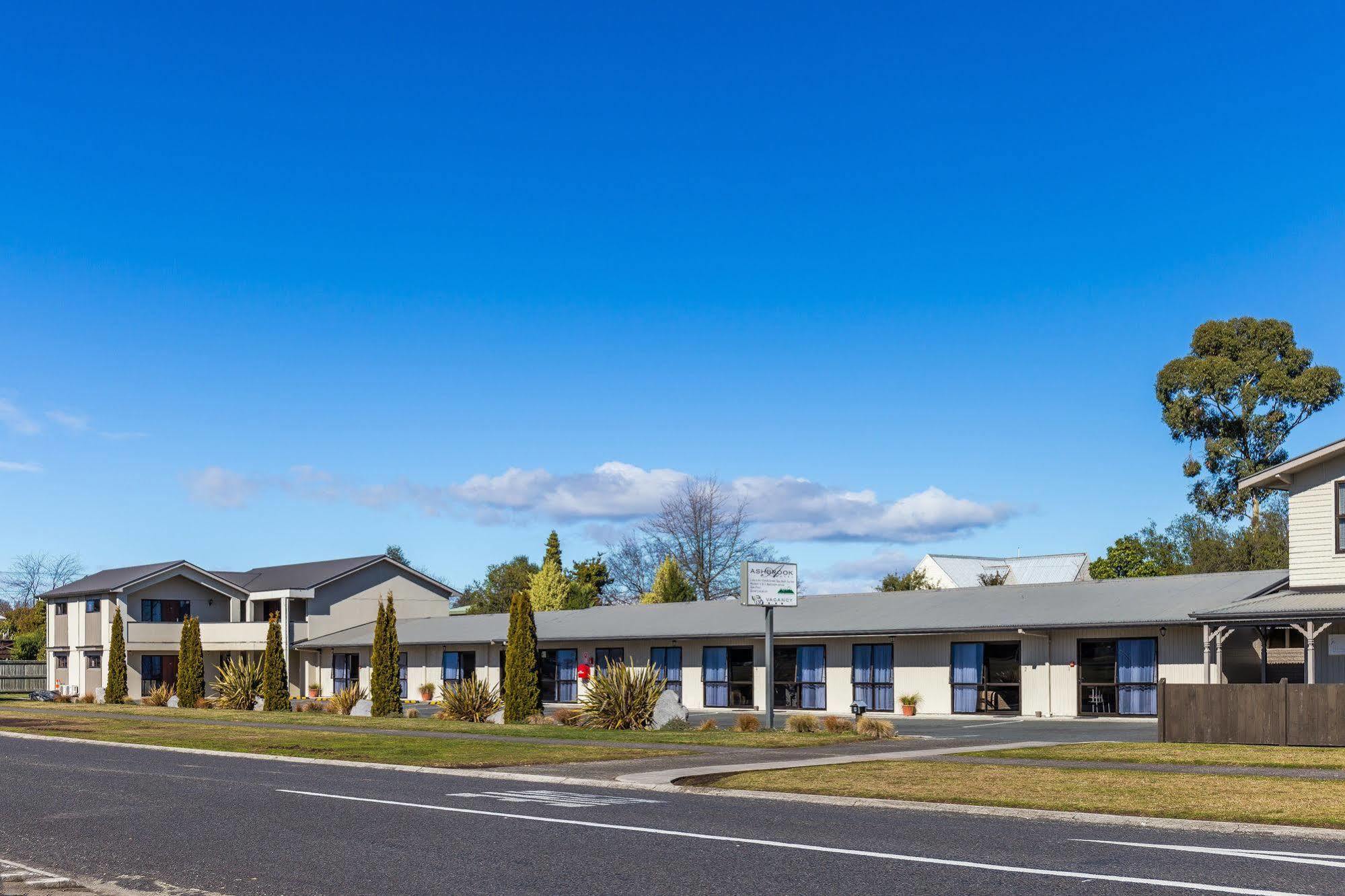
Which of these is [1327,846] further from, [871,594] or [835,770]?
[871,594]

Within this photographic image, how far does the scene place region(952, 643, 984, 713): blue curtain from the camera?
38438mm

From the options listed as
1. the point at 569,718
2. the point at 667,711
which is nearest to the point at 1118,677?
the point at 667,711

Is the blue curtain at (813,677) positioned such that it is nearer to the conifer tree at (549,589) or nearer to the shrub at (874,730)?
the shrub at (874,730)

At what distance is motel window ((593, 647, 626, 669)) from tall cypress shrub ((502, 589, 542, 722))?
1165 cm

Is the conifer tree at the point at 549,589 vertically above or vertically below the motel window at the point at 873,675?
above

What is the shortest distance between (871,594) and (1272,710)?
21.8 meters

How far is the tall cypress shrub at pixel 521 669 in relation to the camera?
1390 inches

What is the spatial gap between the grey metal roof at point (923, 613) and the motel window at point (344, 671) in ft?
15.3

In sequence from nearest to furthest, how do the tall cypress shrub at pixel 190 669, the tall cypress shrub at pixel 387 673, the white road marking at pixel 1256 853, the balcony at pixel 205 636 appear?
the white road marking at pixel 1256 853
the tall cypress shrub at pixel 387 673
the tall cypress shrub at pixel 190 669
the balcony at pixel 205 636

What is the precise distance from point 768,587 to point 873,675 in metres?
A: 10.1

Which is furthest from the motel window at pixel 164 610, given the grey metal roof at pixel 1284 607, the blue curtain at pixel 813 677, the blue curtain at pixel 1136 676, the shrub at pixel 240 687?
the grey metal roof at pixel 1284 607

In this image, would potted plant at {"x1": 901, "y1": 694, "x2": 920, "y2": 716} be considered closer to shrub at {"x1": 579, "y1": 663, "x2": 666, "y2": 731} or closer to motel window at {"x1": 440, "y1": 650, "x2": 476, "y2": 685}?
shrub at {"x1": 579, "y1": 663, "x2": 666, "y2": 731}

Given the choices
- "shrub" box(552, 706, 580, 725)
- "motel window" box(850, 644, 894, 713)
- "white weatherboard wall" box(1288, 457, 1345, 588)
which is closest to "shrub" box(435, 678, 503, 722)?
"shrub" box(552, 706, 580, 725)

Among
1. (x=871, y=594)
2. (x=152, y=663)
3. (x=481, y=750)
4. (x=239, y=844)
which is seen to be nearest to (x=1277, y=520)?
(x=871, y=594)
